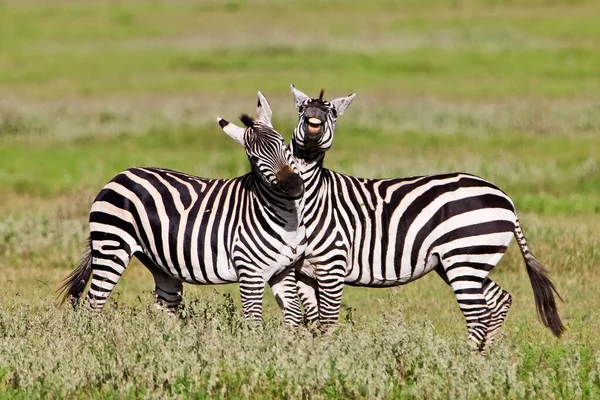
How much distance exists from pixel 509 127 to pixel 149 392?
18.5 meters

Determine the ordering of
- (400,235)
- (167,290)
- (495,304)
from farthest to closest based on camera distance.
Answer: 1. (167,290)
2. (495,304)
3. (400,235)

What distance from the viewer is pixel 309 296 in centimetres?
980

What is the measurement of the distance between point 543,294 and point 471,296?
80 centimetres

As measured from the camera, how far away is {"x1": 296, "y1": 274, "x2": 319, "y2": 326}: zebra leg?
9742mm

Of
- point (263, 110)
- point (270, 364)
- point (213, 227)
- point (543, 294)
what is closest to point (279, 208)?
point (213, 227)

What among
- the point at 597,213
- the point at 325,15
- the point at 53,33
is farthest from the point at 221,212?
the point at 325,15

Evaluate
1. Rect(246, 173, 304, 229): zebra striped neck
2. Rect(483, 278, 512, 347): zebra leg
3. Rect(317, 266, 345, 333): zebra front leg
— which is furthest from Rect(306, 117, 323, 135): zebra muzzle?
Rect(483, 278, 512, 347): zebra leg

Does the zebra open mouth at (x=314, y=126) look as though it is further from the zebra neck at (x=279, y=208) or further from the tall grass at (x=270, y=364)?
the tall grass at (x=270, y=364)

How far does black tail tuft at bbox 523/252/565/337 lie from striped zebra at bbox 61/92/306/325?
6.68ft

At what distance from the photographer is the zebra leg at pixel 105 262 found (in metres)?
9.71

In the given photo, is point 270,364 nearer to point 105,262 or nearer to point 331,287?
point 331,287

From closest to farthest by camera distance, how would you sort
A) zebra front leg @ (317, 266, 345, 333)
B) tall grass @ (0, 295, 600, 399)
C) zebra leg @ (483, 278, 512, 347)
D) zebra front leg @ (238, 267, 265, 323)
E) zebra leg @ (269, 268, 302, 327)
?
tall grass @ (0, 295, 600, 399), zebra front leg @ (238, 267, 265, 323), zebra front leg @ (317, 266, 345, 333), zebra leg @ (269, 268, 302, 327), zebra leg @ (483, 278, 512, 347)

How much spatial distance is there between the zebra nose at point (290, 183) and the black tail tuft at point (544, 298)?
221 centimetres

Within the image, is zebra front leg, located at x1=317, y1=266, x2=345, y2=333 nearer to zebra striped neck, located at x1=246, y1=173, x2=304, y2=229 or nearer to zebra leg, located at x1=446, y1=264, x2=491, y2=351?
zebra striped neck, located at x1=246, y1=173, x2=304, y2=229
